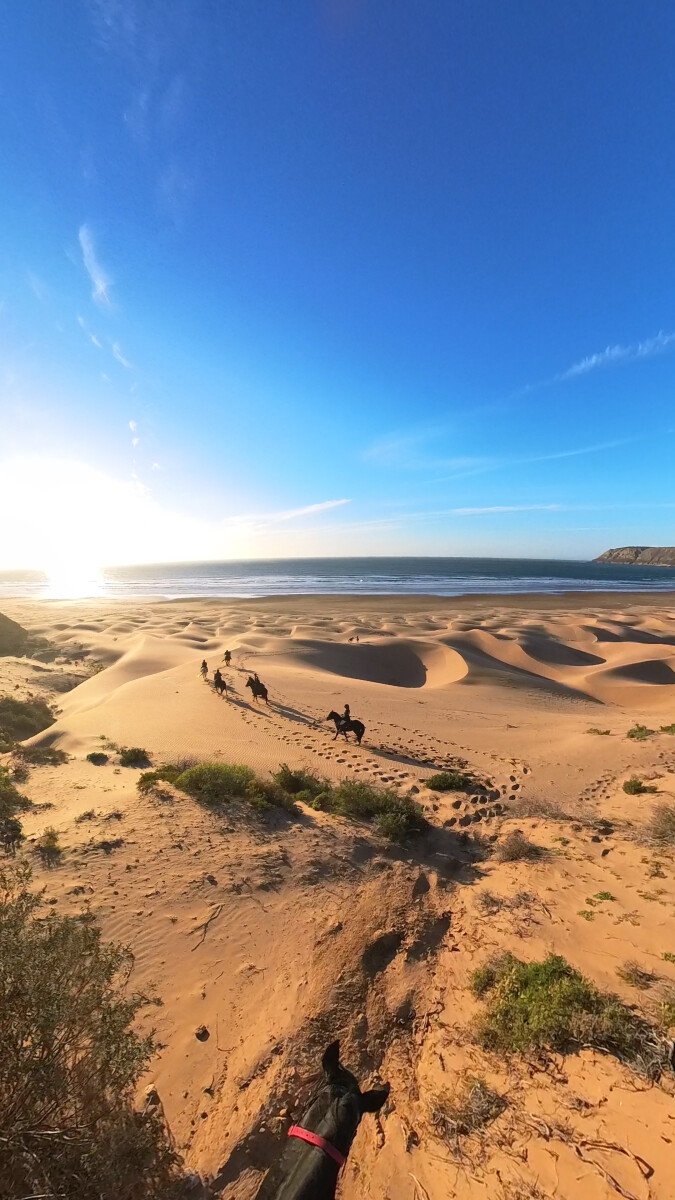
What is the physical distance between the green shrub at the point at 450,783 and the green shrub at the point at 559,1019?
239 inches

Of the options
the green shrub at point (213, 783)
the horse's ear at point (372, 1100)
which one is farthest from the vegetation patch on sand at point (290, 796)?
the horse's ear at point (372, 1100)

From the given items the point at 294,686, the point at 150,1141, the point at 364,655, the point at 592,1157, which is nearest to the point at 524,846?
the point at 592,1157

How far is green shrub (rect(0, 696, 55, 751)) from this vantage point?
16.2 meters

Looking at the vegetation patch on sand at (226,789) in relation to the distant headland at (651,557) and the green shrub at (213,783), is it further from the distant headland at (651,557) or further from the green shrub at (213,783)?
the distant headland at (651,557)

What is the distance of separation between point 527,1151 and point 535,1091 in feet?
1.59

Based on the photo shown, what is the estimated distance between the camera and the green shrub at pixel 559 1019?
4129mm

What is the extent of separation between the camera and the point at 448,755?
45.2ft

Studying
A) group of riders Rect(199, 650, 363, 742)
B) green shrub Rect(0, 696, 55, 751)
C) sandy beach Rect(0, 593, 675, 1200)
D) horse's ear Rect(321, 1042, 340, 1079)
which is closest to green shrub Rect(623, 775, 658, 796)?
sandy beach Rect(0, 593, 675, 1200)

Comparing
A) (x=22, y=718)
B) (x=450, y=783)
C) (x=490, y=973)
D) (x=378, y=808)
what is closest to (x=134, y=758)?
(x=378, y=808)

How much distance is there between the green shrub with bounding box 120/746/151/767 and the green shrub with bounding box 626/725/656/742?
13845 mm

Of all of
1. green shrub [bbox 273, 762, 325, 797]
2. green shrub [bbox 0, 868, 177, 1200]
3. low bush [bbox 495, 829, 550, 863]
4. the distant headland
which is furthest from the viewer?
the distant headland

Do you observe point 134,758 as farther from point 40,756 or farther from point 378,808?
point 378,808

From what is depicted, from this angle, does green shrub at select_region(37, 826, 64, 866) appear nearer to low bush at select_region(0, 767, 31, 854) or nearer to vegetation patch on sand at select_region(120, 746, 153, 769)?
low bush at select_region(0, 767, 31, 854)

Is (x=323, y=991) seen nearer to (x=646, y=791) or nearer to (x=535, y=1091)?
(x=535, y=1091)
